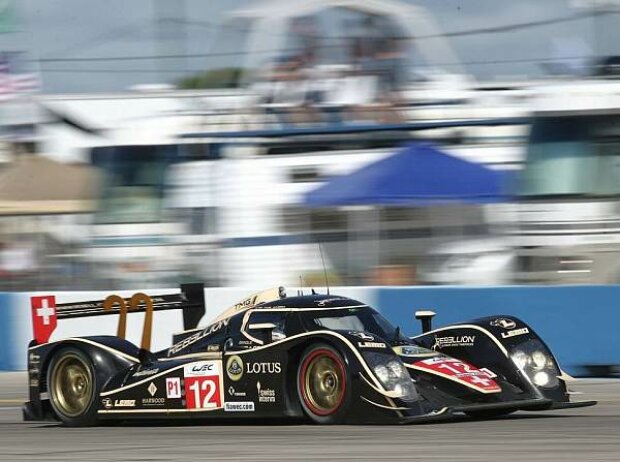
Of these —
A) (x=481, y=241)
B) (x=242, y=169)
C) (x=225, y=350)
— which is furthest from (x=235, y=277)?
(x=225, y=350)

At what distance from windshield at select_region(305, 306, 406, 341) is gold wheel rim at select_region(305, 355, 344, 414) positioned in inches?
19.3

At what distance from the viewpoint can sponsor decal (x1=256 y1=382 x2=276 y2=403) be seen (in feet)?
29.0

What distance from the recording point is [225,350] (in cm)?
924

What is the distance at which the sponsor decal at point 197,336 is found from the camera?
948 centimetres

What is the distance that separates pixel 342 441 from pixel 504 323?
269cm

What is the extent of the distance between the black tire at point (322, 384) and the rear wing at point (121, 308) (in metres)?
1.90

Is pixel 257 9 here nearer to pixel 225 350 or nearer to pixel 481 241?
pixel 481 241

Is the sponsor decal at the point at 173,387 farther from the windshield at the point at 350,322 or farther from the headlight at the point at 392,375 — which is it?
the headlight at the point at 392,375

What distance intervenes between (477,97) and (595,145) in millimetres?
2091

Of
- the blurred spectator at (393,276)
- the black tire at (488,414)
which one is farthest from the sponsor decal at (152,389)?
the blurred spectator at (393,276)

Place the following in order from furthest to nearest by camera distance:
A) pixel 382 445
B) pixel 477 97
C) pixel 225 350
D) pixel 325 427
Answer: pixel 477 97
pixel 225 350
pixel 325 427
pixel 382 445

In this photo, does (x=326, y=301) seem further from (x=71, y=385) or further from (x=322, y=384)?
(x=71, y=385)

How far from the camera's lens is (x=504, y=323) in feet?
32.3

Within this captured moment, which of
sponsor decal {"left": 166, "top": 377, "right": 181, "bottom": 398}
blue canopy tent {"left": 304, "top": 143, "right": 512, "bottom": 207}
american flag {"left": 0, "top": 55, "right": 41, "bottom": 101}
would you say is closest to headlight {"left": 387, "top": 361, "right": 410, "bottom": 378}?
sponsor decal {"left": 166, "top": 377, "right": 181, "bottom": 398}
